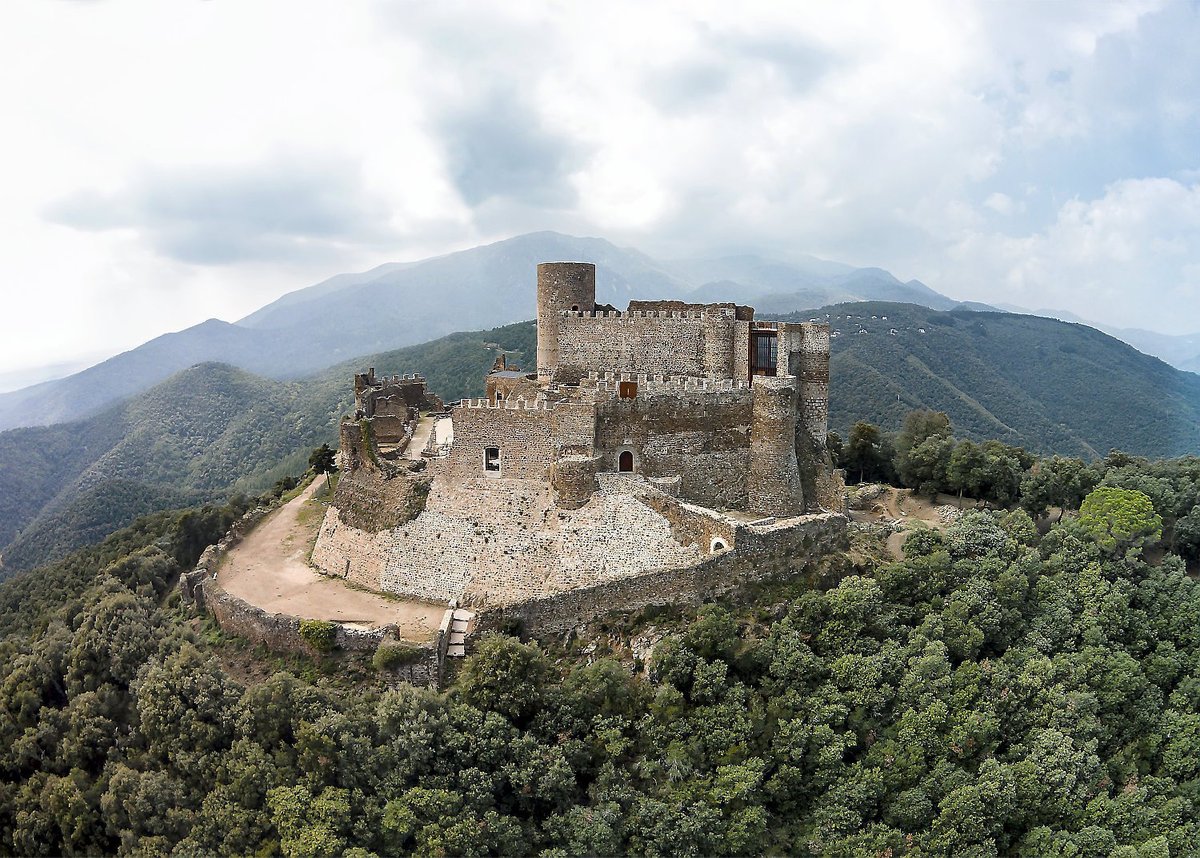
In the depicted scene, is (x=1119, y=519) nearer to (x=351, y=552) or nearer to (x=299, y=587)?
(x=351, y=552)

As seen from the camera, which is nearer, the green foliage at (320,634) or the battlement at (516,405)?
the green foliage at (320,634)

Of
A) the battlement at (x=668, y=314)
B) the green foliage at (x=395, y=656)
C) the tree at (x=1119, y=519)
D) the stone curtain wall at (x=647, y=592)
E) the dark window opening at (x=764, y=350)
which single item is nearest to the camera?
the green foliage at (x=395, y=656)

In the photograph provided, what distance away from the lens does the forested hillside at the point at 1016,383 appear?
3103 inches

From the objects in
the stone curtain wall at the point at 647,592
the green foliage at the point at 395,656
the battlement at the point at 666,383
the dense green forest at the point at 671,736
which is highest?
the battlement at the point at 666,383

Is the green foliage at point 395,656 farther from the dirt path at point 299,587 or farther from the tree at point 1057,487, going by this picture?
the tree at point 1057,487

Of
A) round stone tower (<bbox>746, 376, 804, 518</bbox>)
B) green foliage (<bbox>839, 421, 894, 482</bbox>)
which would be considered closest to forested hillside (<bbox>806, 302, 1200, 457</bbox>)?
green foliage (<bbox>839, 421, 894, 482</bbox>)

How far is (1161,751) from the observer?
76.0 feet

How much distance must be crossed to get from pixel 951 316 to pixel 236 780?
129 m

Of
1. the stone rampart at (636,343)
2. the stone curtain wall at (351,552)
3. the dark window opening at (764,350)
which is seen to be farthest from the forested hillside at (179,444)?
the dark window opening at (764,350)

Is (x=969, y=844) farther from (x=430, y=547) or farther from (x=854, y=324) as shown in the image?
(x=854, y=324)

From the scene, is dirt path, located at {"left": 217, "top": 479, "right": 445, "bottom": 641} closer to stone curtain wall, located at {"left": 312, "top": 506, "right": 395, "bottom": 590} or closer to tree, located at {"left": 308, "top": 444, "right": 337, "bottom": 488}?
stone curtain wall, located at {"left": 312, "top": 506, "right": 395, "bottom": 590}

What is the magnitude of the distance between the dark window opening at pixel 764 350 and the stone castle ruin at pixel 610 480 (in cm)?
6

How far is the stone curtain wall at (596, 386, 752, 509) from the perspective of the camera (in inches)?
994

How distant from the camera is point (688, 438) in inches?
1036
